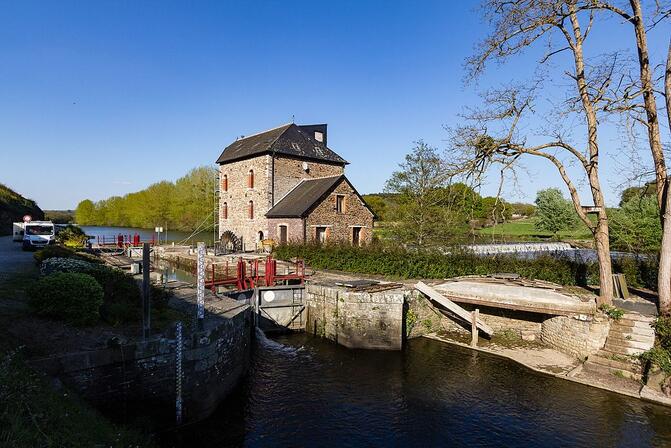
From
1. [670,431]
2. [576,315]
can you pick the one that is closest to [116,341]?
[670,431]

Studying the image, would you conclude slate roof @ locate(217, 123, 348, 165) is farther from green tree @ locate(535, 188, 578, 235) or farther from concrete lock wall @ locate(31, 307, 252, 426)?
green tree @ locate(535, 188, 578, 235)

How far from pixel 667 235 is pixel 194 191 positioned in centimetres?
6255

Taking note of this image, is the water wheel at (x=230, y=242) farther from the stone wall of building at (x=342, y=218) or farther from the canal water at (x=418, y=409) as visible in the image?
the canal water at (x=418, y=409)

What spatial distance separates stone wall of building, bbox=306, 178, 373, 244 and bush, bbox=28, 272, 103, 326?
17.0 metres

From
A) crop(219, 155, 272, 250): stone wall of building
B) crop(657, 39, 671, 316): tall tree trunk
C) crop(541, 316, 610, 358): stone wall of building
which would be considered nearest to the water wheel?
crop(219, 155, 272, 250): stone wall of building

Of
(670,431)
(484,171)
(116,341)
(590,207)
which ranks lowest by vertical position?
(670,431)

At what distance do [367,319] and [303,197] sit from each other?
14.7 meters

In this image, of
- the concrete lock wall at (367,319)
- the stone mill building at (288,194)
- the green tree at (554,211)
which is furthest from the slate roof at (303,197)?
the green tree at (554,211)

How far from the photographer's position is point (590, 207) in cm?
1288

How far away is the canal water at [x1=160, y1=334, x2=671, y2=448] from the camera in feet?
25.7

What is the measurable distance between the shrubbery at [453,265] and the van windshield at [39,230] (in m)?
16.2

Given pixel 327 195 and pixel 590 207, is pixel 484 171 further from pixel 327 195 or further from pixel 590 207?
pixel 327 195

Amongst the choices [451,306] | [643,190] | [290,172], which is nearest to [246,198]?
[290,172]

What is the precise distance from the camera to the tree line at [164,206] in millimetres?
63375
